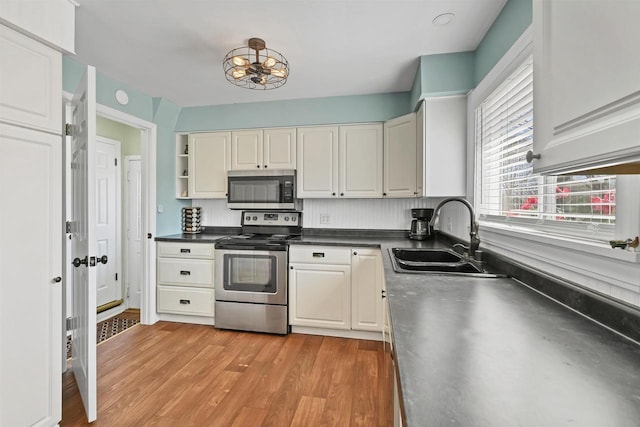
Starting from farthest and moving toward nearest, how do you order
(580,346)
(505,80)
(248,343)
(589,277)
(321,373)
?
(248,343) < (321,373) < (505,80) < (589,277) < (580,346)

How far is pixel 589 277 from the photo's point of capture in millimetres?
956

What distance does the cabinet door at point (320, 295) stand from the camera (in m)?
2.73

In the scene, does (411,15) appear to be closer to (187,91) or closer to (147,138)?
(187,91)

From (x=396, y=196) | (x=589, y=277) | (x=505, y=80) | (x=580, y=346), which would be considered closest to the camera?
(x=580, y=346)

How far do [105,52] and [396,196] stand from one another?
8.66 feet

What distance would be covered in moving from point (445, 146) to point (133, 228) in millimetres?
3644

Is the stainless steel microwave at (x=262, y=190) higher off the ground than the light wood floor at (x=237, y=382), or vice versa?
the stainless steel microwave at (x=262, y=190)

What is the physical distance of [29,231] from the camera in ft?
4.82

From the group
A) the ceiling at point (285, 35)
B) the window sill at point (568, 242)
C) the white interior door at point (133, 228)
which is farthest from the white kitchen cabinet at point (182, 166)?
the window sill at point (568, 242)

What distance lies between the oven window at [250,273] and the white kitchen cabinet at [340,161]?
0.82 metres

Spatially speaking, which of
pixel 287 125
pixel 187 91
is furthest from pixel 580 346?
pixel 187 91

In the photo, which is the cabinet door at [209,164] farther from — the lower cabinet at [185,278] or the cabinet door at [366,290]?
the cabinet door at [366,290]

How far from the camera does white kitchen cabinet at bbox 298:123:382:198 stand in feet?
9.85

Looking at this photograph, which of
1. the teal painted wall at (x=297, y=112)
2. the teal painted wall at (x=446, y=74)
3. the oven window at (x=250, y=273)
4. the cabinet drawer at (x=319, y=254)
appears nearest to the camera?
the teal painted wall at (x=446, y=74)
